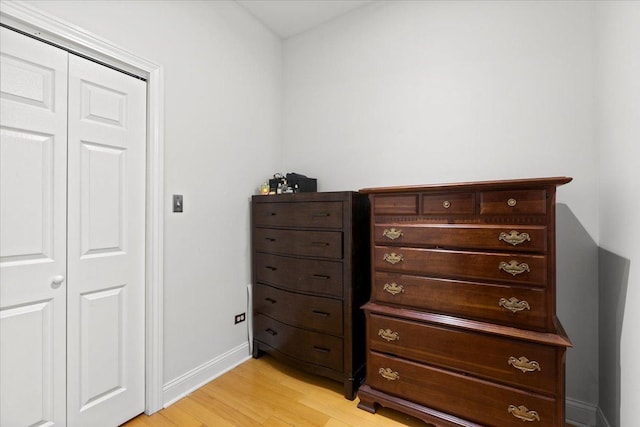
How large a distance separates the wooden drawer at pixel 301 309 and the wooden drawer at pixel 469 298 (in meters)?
0.33

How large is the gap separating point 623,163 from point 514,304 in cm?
78

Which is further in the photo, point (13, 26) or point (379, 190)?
point (379, 190)

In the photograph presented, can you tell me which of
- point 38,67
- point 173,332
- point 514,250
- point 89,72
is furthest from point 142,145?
point 514,250

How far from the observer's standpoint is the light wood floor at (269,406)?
163cm

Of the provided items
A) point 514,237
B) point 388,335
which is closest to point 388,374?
point 388,335

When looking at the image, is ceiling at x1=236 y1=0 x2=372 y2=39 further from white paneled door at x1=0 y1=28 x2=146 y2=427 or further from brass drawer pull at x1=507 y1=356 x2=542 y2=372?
brass drawer pull at x1=507 y1=356 x2=542 y2=372

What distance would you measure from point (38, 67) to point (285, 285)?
1789 millimetres

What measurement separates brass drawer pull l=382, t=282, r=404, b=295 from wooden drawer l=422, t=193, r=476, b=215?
0.45 metres

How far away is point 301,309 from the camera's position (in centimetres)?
201

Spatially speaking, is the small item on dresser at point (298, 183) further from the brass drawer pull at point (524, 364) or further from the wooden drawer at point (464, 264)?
the brass drawer pull at point (524, 364)

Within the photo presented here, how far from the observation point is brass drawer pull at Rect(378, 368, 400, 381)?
1629 millimetres

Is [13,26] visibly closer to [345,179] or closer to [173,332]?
[173,332]

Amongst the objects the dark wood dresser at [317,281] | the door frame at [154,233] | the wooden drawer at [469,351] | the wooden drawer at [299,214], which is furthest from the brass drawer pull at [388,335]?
the door frame at [154,233]

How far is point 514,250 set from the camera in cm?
135
